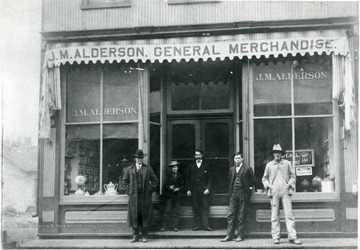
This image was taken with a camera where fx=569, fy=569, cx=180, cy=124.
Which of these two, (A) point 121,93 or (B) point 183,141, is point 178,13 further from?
(B) point 183,141

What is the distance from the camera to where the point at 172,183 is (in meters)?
12.8

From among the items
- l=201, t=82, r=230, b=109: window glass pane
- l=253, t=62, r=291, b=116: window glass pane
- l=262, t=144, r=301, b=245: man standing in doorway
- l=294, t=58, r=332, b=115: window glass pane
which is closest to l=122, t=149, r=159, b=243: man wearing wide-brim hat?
l=262, t=144, r=301, b=245: man standing in doorway

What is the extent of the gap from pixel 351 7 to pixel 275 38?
5.51ft

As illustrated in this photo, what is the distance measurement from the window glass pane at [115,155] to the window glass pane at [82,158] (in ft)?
0.58

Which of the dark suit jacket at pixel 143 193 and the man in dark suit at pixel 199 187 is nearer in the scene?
the dark suit jacket at pixel 143 193

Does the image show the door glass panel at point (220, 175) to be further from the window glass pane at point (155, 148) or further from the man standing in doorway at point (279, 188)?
the man standing in doorway at point (279, 188)

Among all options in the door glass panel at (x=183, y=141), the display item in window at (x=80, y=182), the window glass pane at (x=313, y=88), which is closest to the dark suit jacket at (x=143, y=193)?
the display item in window at (x=80, y=182)

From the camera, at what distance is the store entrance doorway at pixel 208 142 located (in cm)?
1345

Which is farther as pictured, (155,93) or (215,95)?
(215,95)

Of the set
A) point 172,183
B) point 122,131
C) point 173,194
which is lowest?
point 173,194

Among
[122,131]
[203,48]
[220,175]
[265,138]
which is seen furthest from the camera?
[220,175]

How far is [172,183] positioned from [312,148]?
3169mm

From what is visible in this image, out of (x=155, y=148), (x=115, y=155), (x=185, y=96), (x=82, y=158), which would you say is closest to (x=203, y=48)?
(x=185, y=96)

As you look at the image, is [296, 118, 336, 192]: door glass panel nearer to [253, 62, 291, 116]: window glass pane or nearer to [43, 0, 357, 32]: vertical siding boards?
[253, 62, 291, 116]: window glass pane
